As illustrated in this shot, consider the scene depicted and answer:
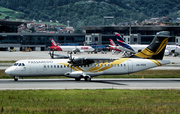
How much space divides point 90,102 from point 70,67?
16.0 meters

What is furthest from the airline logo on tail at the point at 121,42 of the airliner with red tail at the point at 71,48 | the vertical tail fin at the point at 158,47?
the vertical tail fin at the point at 158,47

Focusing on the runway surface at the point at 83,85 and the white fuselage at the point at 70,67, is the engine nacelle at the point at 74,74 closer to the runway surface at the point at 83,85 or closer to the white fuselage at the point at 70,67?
the white fuselage at the point at 70,67

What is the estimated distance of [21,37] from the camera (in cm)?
17000

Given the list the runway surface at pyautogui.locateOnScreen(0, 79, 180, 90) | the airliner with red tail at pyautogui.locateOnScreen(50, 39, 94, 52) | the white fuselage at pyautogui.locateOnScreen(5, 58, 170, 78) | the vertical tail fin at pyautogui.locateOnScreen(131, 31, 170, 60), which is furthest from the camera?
the airliner with red tail at pyautogui.locateOnScreen(50, 39, 94, 52)

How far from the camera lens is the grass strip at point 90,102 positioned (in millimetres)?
21656

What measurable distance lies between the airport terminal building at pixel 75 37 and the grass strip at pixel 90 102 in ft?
380

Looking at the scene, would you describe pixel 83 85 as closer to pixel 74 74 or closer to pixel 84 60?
pixel 74 74

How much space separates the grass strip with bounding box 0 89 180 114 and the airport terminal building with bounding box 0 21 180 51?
116m

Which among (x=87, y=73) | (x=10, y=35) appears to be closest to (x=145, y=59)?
(x=87, y=73)

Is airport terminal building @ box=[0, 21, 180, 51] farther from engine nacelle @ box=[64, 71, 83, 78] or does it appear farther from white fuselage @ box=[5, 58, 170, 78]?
engine nacelle @ box=[64, 71, 83, 78]

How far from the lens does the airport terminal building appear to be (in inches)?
6152

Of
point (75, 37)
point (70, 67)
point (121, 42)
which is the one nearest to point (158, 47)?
point (70, 67)

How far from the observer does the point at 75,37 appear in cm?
18350

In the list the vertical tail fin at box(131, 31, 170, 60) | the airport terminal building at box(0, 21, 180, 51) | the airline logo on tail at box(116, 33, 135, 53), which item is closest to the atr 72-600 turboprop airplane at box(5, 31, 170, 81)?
the vertical tail fin at box(131, 31, 170, 60)
